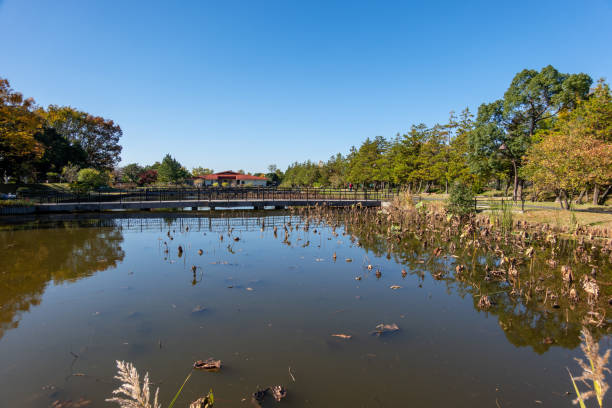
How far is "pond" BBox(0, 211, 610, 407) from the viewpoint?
4.00m

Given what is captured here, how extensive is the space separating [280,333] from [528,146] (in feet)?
106

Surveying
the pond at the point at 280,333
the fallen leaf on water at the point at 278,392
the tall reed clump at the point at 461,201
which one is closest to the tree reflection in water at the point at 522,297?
the pond at the point at 280,333

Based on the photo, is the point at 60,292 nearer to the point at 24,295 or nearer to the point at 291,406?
the point at 24,295

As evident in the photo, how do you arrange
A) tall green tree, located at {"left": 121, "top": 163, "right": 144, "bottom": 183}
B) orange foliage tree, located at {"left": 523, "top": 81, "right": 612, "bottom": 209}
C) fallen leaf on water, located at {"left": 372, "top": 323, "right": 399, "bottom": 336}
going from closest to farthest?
fallen leaf on water, located at {"left": 372, "top": 323, "right": 399, "bottom": 336}, orange foliage tree, located at {"left": 523, "top": 81, "right": 612, "bottom": 209}, tall green tree, located at {"left": 121, "top": 163, "right": 144, "bottom": 183}

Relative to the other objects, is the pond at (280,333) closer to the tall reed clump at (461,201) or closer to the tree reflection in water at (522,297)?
the tree reflection in water at (522,297)

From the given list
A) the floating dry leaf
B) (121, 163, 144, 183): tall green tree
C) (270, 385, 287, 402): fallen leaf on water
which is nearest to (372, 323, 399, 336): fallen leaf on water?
(270, 385, 287, 402): fallen leaf on water

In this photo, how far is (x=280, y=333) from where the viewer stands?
532cm

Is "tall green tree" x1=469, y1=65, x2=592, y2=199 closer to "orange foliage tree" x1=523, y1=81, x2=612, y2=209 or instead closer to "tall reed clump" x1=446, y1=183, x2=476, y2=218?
"orange foliage tree" x1=523, y1=81, x2=612, y2=209

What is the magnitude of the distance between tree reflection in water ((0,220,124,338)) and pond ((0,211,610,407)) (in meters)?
0.07

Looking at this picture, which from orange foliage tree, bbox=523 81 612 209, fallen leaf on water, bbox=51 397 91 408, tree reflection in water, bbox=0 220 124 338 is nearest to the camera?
fallen leaf on water, bbox=51 397 91 408

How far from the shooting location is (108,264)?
9.44 meters

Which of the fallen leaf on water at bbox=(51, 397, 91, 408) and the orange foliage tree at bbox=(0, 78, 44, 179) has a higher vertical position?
the orange foliage tree at bbox=(0, 78, 44, 179)

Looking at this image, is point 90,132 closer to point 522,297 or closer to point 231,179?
point 231,179

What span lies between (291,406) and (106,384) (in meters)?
2.46
